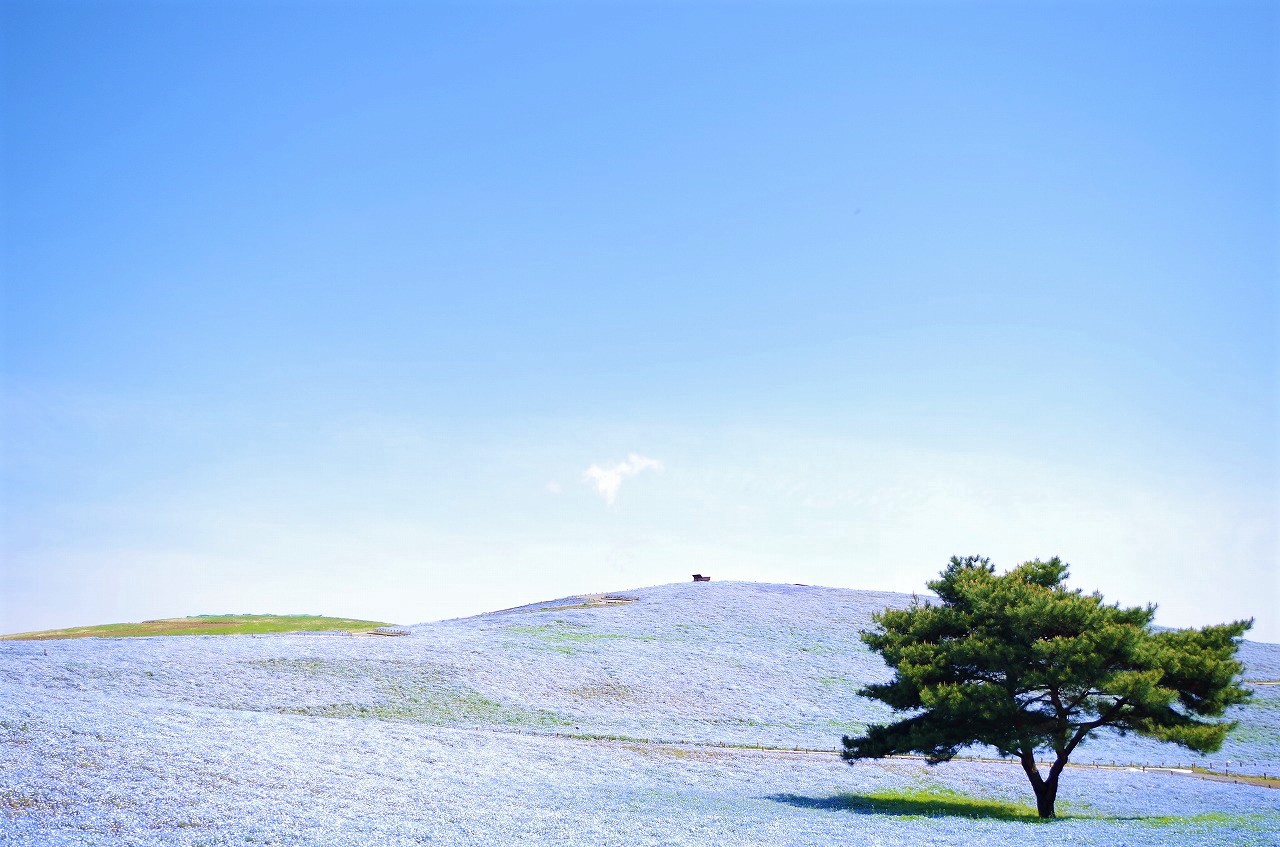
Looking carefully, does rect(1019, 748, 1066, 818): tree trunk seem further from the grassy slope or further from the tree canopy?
the grassy slope

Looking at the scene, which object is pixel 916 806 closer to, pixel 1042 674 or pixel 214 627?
pixel 1042 674

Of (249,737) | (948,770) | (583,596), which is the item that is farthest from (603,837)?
(583,596)

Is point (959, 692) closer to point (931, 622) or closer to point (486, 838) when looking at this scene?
point (931, 622)

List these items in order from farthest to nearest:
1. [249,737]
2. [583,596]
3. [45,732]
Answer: [583,596] < [249,737] < [45,732]

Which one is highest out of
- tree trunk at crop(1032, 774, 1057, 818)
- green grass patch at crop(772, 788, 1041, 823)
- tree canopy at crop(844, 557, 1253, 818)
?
tree canopy at crop(844, 557, 1253, 818)

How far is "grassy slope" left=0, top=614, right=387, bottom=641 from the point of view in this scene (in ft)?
189

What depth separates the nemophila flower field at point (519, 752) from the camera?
62.4ft

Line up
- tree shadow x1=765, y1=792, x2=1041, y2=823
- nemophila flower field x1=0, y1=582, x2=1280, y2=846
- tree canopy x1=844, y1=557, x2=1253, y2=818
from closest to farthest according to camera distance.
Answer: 1. nemophila flower field x1=0, y1=582, x2=1280, y2=846
2. tree shadow x1=765, y1=792, x2=1041, y2=823
3. tree canopy x1=844, y1=557, x2=1253, y2=818

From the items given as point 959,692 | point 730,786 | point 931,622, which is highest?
point 931,622

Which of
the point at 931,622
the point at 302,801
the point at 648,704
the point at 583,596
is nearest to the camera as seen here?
the point at 302,801

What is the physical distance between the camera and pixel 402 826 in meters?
18.8

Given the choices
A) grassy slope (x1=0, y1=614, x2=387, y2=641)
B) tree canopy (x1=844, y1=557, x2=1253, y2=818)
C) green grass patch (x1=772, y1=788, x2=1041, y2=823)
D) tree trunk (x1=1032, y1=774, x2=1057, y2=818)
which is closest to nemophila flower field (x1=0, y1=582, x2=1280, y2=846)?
green grass patch (x1=772, y1=788, x2=1041, y2=823)

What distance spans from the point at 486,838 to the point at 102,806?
7.72 meters

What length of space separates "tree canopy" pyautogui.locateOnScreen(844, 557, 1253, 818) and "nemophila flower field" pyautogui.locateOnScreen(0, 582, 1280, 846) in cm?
223
